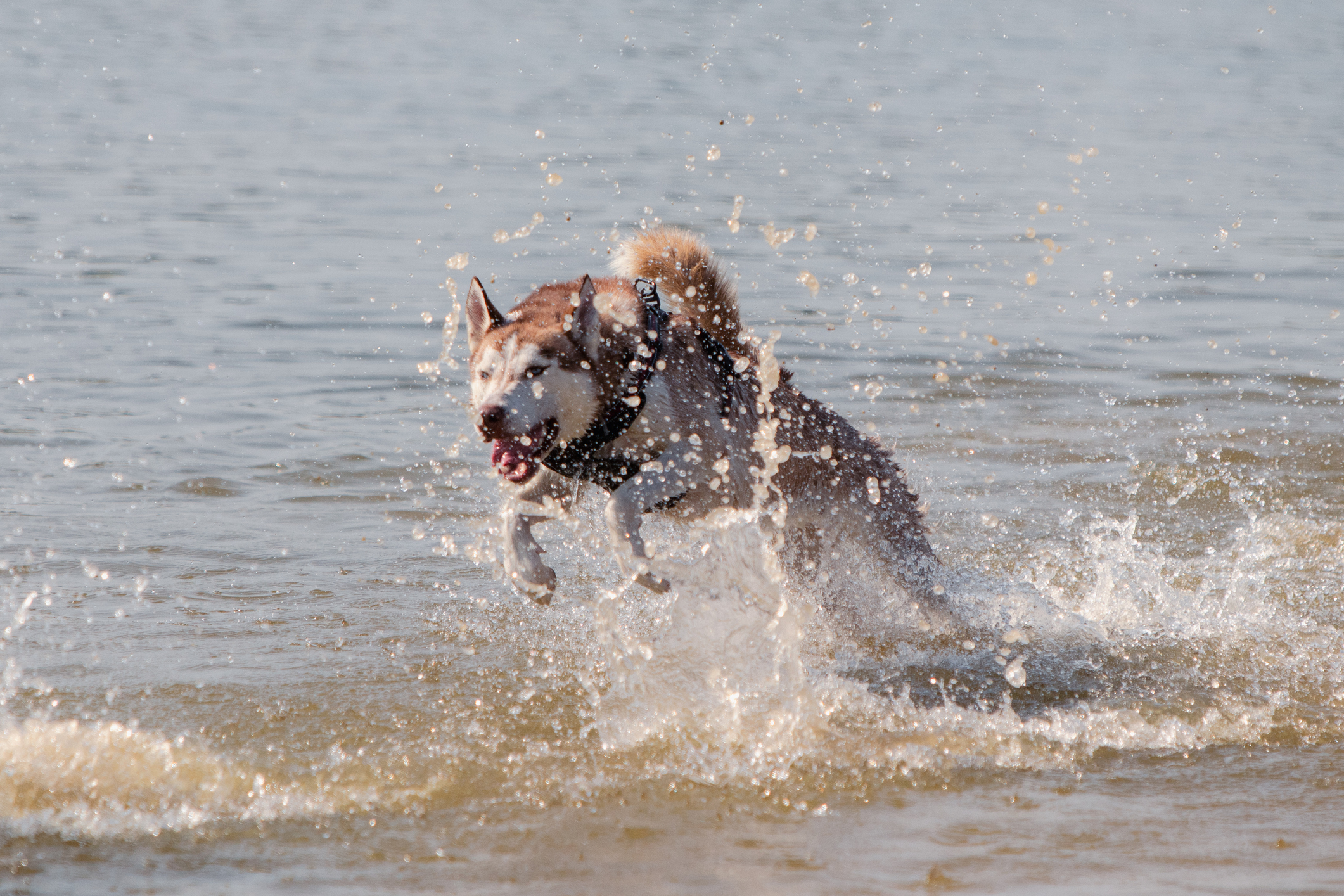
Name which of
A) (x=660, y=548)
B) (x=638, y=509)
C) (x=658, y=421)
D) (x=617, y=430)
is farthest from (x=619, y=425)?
(x=660, y=548)

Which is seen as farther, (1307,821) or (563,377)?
(563,377)

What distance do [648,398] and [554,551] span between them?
200 cm

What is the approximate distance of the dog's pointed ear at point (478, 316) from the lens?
4.68m

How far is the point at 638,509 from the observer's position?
191 inches

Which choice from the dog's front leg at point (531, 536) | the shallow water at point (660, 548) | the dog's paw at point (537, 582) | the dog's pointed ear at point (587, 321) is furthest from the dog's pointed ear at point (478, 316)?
the dog's paw at point (537, 582)

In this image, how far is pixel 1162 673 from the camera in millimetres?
5211

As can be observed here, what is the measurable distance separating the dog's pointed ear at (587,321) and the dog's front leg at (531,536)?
0.60 m

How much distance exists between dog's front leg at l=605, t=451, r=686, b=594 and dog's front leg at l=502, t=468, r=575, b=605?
0.28 meters

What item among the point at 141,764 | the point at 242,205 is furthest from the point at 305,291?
the point at 141,764

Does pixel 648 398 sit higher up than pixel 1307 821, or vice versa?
pixel 648 398

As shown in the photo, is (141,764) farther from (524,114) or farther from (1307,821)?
(524,114)

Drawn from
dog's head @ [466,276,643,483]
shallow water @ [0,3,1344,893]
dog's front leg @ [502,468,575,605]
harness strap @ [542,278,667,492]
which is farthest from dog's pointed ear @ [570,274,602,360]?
shallow water @ [0,3,1344,893]

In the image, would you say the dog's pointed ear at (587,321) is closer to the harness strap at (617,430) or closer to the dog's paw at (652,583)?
the harness strap at (617,430)

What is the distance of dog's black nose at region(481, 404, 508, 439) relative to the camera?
4.26 metres
